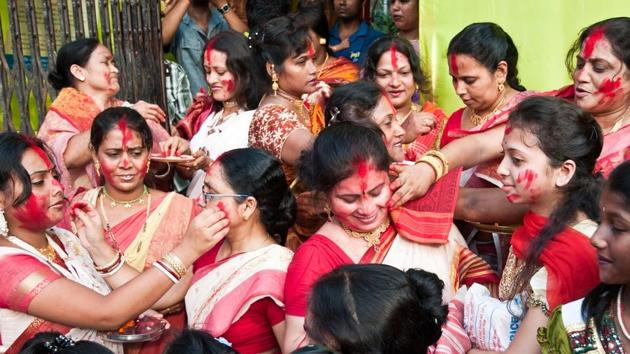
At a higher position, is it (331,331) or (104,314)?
(331,331)

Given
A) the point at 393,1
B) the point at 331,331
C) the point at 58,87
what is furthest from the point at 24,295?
the point at 393,1

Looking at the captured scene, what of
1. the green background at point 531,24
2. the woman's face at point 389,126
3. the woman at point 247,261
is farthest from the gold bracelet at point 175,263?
the green background at point 531,24

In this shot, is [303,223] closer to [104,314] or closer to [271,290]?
Answer: [271,290]

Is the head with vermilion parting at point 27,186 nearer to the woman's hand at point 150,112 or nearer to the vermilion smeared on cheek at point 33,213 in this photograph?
the vermilion smeared on cheek at point 33,213

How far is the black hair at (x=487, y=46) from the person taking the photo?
396cm

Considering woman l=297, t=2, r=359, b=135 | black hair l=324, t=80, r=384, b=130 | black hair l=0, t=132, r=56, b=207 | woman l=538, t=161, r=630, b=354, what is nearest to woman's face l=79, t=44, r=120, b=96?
woman l=297, t=2, r=359, b=135

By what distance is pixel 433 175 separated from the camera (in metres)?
3.11

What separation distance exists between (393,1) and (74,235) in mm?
3123

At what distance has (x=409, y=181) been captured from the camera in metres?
2.99

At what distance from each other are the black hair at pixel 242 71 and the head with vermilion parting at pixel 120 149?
0.86 m

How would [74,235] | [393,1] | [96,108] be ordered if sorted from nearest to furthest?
[74,235] < [96,108] < [393,1]

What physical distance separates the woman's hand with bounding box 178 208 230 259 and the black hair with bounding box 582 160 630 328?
1.30m

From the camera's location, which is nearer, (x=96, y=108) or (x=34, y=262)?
(x=34, y=262)

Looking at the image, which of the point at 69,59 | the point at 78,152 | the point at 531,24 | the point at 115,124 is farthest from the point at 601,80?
the point at 69,59
